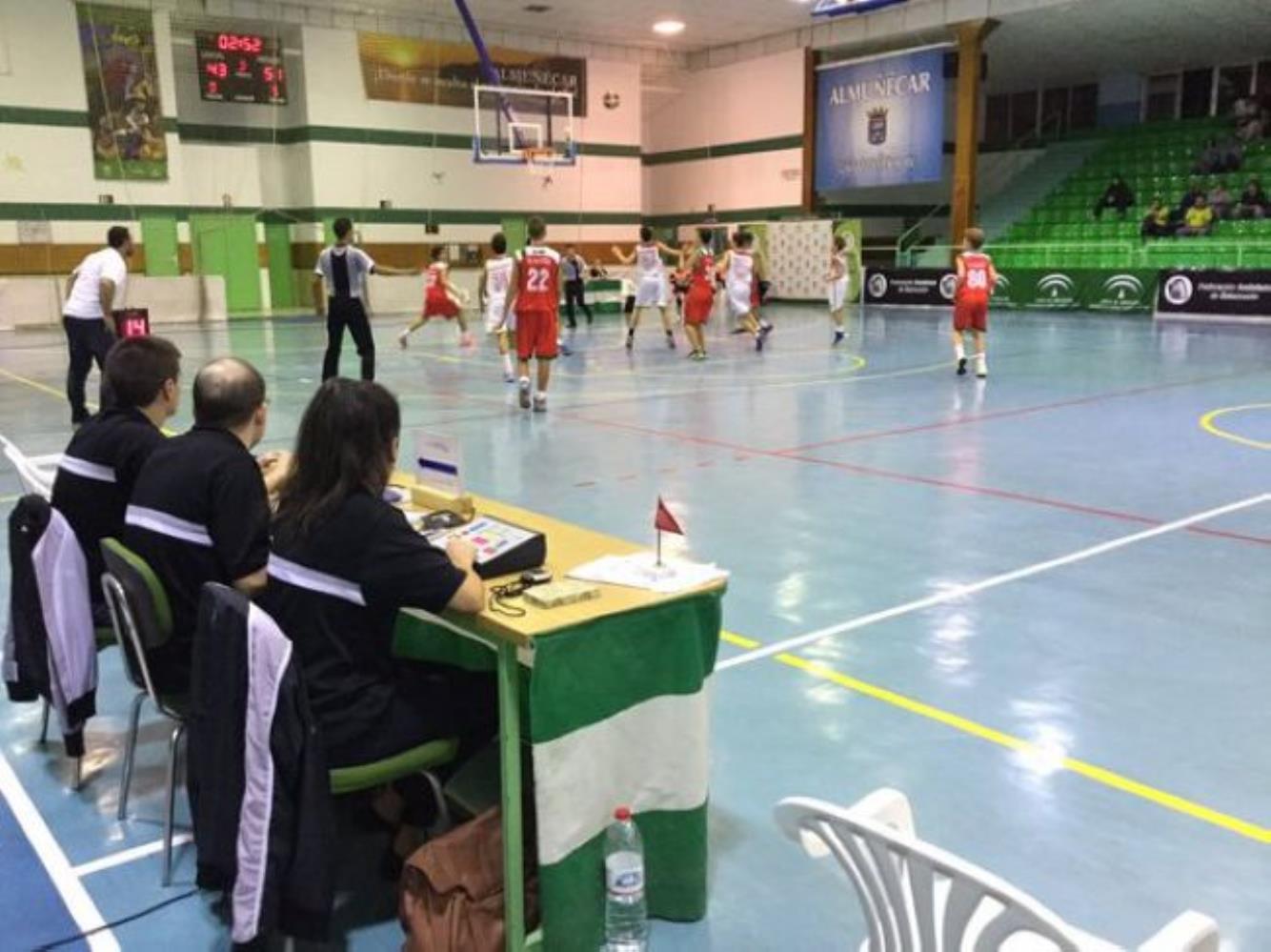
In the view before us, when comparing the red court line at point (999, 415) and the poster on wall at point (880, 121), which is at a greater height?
the poster on wall at point (880, 121)

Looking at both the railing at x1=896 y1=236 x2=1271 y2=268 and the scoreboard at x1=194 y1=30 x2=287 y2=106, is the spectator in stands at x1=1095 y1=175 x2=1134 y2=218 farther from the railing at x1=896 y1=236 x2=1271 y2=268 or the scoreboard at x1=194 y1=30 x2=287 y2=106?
the scoreboard at x1=194 y1=30 x2=287 y2=106

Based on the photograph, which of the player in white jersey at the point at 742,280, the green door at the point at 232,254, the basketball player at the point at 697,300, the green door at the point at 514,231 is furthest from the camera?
the green door at the point at 514,231

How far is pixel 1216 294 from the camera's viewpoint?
68.7 ft

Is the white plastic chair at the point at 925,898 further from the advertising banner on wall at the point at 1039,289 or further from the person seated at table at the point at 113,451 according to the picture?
the advertising banner on wall at the point at 1039,289

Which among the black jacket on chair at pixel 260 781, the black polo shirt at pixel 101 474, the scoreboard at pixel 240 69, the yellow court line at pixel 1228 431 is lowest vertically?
the yellow court line at pixel 1228 431

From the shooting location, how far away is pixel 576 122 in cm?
3095

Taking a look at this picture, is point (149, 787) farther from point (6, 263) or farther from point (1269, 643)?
point (6, 263)

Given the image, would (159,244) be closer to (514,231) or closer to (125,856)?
(514,231)

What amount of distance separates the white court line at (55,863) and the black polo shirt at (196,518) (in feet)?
1.91

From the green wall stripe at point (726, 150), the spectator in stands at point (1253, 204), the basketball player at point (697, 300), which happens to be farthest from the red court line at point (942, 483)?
the green wall stripe at point (726, 150)

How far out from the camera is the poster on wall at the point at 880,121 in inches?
1045

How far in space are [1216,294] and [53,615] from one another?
21875 mm

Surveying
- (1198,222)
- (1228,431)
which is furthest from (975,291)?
(1198,222)

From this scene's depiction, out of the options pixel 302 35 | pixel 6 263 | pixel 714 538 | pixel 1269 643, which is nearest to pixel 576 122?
pixel 302 35
